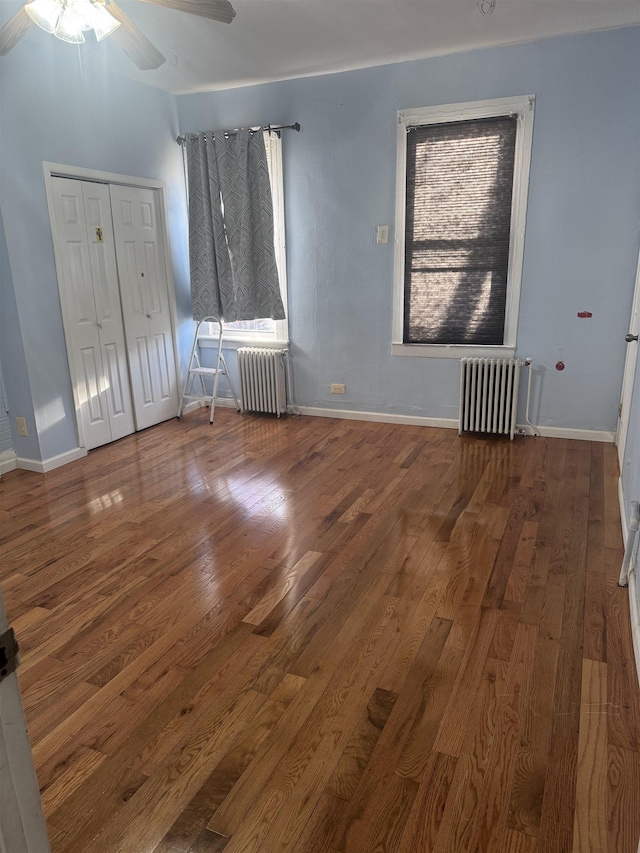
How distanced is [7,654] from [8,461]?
3.79 metres

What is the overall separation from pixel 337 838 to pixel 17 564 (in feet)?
6.90

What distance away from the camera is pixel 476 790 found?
5.19ft

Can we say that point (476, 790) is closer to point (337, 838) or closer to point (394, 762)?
point (394, 762)

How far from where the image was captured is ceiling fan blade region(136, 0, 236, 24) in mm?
2523

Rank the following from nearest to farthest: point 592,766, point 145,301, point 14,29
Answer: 1. point 592,766
2. point 14,29
3. point 145,301

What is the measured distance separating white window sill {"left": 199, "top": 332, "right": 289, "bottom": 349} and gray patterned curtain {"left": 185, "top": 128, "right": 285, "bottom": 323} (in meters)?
0.30

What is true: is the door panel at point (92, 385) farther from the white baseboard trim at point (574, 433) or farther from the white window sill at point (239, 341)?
the white baseboard trim at point (574, 433)

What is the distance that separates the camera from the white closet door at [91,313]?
4.07 metres

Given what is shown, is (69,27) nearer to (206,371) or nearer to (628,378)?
(206,371)

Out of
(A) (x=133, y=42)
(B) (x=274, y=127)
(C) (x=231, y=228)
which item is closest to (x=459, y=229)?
(B) (x=274, y=127)

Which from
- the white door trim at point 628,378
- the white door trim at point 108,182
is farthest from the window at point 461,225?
the white door trim at point 108,182

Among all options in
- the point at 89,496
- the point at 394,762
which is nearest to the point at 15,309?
the point at 89,496

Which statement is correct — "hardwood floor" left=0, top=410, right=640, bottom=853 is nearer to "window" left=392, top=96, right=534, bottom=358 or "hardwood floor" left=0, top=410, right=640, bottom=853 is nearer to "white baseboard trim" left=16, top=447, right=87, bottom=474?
"white baseboard trim" left=16, top=447, right=87, bottom=474

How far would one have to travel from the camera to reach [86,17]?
2.50 m
